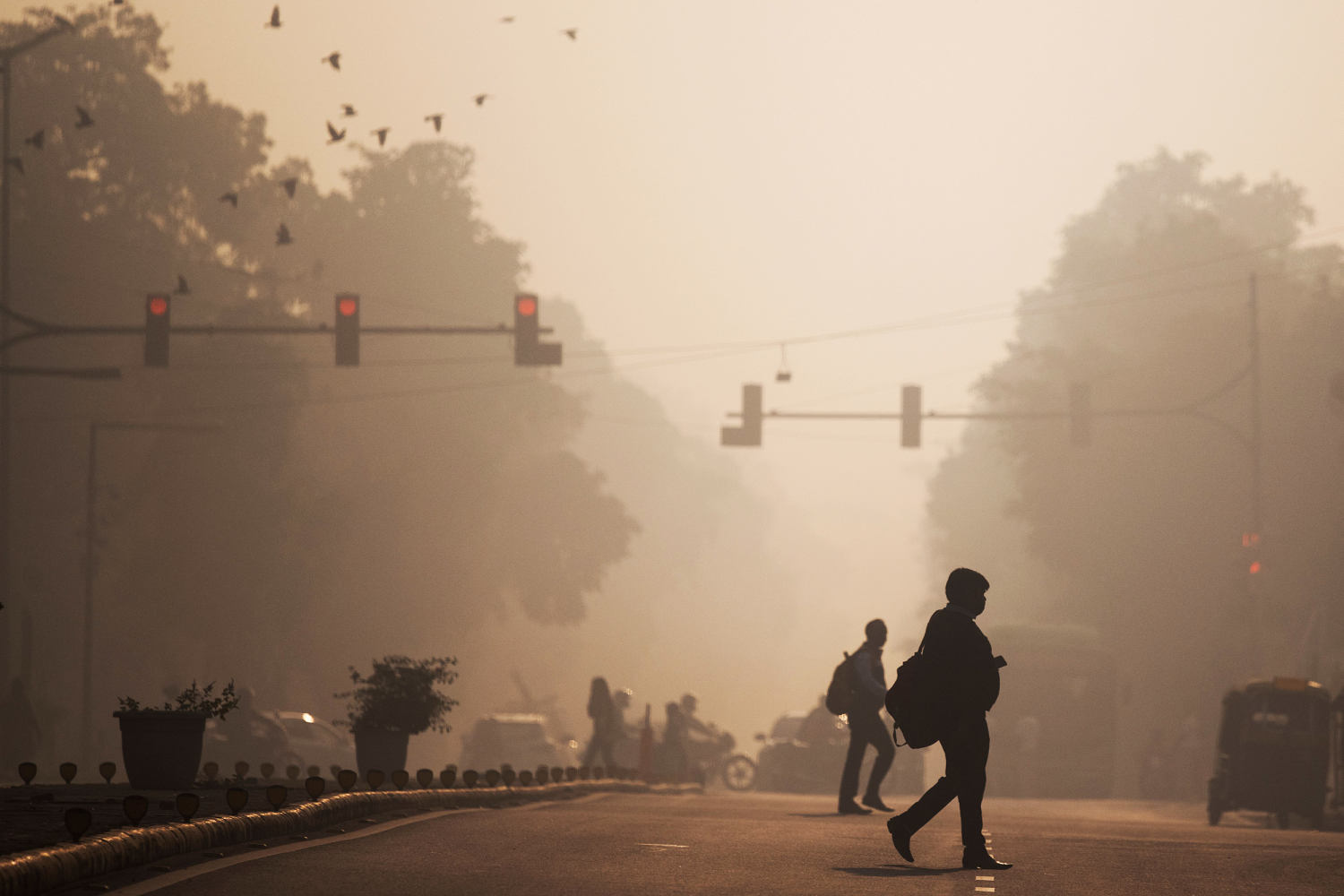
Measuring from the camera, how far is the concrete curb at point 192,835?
815 cm

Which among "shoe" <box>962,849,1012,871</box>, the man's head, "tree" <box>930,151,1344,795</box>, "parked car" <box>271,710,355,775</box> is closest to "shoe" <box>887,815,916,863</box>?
"shoe" <box>962,849,1012,871</box>

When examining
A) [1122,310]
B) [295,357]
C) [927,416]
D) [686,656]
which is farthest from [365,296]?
[686,656]

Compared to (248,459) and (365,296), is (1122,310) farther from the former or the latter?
(248,459)

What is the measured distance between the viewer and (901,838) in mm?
11594

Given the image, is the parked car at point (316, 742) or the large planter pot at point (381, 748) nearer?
the large planter pot at point (381, 748)

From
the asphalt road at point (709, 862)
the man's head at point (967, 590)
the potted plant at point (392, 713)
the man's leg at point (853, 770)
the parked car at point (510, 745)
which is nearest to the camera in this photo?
the asphalt road at point (709, 862)

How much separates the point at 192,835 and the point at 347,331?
18.2m

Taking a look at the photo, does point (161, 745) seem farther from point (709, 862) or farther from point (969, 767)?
point (969, 767)

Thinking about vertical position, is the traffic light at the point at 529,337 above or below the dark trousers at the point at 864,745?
above

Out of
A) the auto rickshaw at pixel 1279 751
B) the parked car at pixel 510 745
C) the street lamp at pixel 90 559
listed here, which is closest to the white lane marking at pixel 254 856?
the auto rickshaw at pixel 1279 751

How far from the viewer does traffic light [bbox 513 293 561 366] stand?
27.1 meters

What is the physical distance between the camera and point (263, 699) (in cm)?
5294

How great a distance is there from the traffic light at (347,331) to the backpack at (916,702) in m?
17.2

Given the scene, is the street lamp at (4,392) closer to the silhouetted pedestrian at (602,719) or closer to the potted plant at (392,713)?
the silhouetted pedestrian at (602,719)
